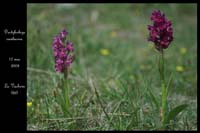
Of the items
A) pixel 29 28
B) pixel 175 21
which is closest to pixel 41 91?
pixel 29 28

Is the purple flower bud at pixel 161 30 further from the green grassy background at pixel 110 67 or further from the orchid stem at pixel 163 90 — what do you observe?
the green grassy background at pixel 110 67

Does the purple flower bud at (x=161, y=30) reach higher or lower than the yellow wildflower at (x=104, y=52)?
higher

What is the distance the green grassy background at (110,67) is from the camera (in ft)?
12.0

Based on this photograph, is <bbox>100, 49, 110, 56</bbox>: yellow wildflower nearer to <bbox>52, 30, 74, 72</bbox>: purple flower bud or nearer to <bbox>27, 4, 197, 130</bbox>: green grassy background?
<bbox>27, 4, 197, 130</bbox>: green grassy background

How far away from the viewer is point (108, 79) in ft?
15.6

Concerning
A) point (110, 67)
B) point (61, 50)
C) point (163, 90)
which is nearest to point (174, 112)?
point (163, 90)

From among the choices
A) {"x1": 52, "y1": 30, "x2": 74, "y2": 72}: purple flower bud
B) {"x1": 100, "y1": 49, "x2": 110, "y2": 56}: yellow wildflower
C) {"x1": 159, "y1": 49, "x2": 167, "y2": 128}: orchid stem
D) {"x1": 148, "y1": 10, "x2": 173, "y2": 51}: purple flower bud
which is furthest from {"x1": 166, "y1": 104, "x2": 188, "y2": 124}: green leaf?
{"x1": 100, "y1": 49, "x2": 110, "y2": 56}: yellow wildflower

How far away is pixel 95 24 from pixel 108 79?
2.09 metres

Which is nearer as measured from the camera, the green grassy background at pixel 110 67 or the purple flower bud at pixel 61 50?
the purple flower bud at pixel 61 50

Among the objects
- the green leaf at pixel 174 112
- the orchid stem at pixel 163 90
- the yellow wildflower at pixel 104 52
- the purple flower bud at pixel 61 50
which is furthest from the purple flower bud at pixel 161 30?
the yellow wildflower at pixel 104 52

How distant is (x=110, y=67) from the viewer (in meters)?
5.37
